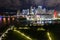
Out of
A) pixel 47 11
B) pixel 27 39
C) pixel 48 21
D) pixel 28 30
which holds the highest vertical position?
pixel 47 11

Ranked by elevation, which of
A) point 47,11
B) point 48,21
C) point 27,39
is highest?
point 47,11

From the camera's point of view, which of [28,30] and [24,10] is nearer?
[24,10]

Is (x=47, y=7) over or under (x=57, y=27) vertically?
over

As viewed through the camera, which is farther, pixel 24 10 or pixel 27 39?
pixel 27 39

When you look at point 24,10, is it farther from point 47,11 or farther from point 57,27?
point 57,27

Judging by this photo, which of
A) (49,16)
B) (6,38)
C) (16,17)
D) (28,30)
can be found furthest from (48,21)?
(6,38)

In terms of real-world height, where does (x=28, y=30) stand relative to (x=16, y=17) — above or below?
below

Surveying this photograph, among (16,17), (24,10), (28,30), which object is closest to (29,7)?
(24,10)

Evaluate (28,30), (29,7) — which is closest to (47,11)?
(29,7)

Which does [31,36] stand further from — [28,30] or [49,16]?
[49,16]
